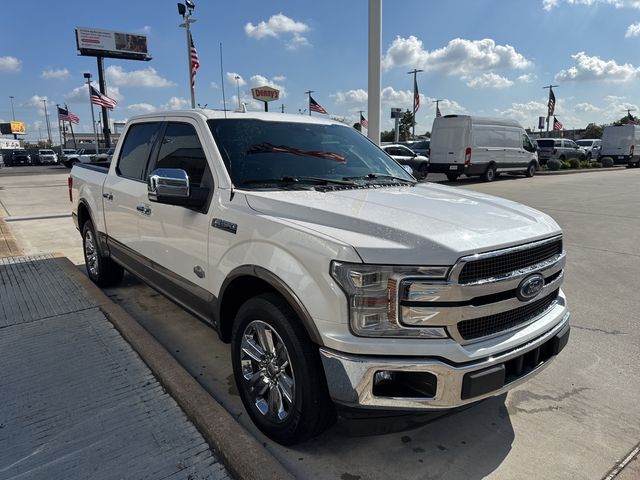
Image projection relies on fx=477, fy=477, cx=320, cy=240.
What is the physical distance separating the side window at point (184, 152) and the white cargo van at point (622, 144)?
118 ft

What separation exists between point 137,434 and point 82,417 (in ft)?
1.43

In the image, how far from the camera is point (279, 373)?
2.61 m

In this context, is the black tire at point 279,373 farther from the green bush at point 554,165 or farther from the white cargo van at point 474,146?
the green bush at point 554,165

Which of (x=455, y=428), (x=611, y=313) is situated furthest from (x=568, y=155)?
(x=455, y=428)

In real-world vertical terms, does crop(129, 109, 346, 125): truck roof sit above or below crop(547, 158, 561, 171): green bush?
above

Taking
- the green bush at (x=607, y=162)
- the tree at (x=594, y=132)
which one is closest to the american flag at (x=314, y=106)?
the green bush at (x=607, y=162)

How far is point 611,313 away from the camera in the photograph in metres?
4.76

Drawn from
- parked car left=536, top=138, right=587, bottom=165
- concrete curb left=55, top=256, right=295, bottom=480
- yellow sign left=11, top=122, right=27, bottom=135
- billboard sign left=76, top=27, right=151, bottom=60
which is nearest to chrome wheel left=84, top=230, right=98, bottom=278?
concrete curb left=55, top=256, right=295, bottom=480

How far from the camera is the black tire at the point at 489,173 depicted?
799 inches

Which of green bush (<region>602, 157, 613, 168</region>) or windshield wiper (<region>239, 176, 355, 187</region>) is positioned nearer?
windshield wiper (<region>239, 176, 355, 187</region>)

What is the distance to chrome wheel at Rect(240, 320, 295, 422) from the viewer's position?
257 centimetres

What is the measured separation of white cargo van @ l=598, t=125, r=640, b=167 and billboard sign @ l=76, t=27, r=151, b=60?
64.2 meters

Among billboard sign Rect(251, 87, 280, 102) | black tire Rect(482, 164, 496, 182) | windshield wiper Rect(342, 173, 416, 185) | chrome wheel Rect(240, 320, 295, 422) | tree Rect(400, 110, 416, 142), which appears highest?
tree Rect(400, 110, 416, 142)

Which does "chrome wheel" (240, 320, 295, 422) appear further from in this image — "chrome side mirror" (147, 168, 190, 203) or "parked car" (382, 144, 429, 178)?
"parked car" (382, 144, 429, 178)
